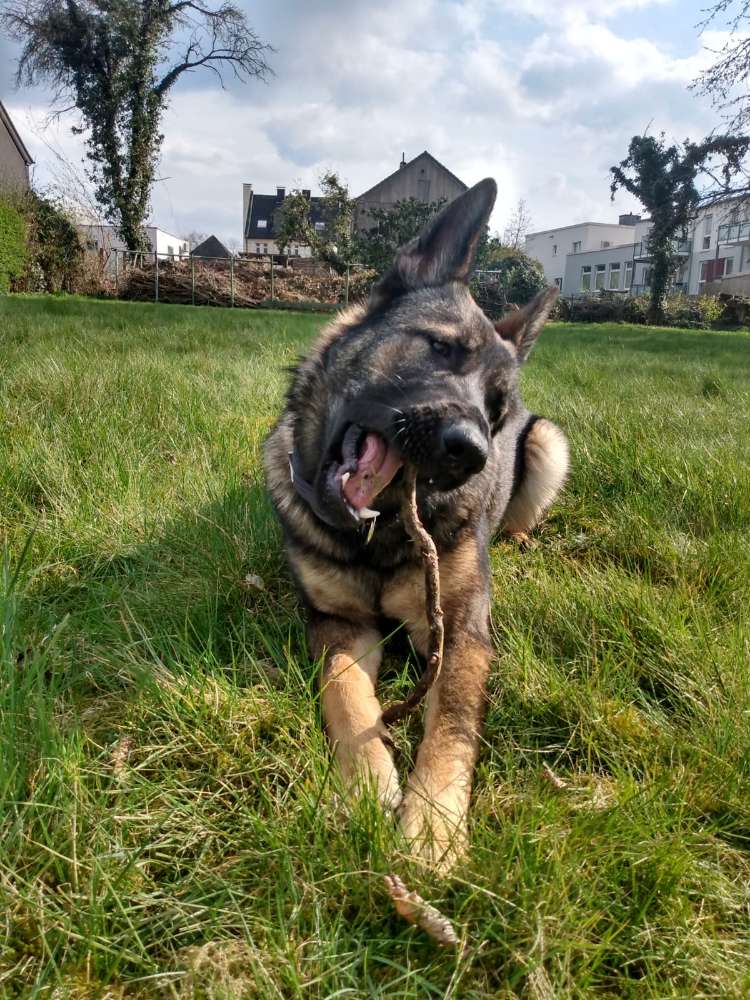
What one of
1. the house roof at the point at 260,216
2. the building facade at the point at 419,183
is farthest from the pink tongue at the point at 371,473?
the house roof at the point at 260,216

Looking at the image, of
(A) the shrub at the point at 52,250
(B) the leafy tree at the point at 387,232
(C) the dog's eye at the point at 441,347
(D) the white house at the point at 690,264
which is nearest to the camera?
(C) the dog's eye at the point at 441,347

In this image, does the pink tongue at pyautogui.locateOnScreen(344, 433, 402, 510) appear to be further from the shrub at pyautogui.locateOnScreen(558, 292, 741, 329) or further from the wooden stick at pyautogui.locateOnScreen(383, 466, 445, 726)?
the shrub at pyautogui.locateOnScreen(558, 292, 741, 329)

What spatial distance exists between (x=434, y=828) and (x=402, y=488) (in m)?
1.18

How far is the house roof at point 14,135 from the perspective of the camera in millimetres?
38469

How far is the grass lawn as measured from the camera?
1.23 m

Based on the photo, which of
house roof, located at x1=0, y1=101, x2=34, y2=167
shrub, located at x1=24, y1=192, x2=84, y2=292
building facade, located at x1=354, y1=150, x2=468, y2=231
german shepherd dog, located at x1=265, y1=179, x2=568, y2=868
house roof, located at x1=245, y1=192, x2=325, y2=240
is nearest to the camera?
german shepherd dog, located at x1=265, y1=179, x2=568, y2=868

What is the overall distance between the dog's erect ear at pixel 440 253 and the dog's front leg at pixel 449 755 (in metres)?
1.54

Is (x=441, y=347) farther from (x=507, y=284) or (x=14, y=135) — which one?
(x=14, y=135)

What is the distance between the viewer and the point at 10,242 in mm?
21547

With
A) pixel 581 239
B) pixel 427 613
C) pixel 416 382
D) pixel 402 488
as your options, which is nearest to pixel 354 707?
pixel 427 613

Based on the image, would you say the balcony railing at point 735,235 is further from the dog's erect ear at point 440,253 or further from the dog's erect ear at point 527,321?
the dog's erect ear at point 440,253

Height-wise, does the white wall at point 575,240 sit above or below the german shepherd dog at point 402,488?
above

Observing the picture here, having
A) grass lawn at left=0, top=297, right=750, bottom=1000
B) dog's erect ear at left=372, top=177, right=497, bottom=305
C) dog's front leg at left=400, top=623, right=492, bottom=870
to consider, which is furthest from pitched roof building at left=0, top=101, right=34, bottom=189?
dog's front leg at left=400, top=623, right=492, bottom=870

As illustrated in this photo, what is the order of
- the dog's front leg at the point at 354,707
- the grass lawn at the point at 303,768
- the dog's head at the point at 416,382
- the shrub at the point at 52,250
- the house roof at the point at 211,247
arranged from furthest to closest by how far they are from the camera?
the house roof at the point at 211,247, the shrub at the point at 52,250, the dog's head at the point at 416,382, the dog's front leg at the point at 354,707, the grass lawn at the point at 303,768
